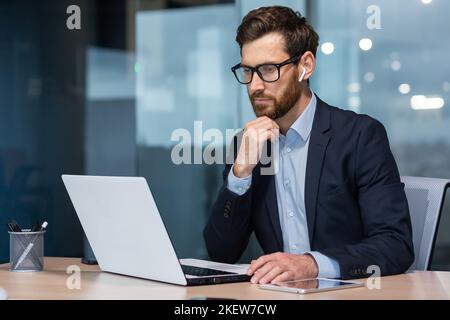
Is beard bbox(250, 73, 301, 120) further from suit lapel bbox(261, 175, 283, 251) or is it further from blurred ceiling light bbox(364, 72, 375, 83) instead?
blurred ceiling light bbox(364, 72, 375, 83)

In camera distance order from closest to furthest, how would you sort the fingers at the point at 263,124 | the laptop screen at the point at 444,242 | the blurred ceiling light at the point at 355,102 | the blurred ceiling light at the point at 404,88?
the fingers at the point at 263,124
the laptop screen at the point at 444,242
the blurred ceiling light at the point at 404,88
the blurred ceiling light at the point at 355,102

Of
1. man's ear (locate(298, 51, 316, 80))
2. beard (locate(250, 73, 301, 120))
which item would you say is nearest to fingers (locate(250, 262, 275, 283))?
beard (locate(250, 73, 301, 120))

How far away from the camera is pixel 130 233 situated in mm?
1700

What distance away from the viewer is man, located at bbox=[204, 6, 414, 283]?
2.15 meters

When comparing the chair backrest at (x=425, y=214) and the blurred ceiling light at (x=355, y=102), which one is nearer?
the chair backrest at (x=425, y=214)

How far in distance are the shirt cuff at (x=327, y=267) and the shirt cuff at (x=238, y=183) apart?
0.44 m

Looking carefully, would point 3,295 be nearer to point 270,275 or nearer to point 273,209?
point 270,275

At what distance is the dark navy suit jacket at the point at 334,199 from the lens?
2.06 meters

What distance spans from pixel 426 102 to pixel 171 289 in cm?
289

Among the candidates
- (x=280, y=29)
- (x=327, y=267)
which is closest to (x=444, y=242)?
(x=280, y=29)

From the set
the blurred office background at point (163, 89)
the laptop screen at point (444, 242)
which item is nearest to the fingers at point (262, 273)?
the blurred office background at point (163, 89)

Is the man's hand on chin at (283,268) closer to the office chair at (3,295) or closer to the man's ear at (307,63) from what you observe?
the office chair at (3,295)
